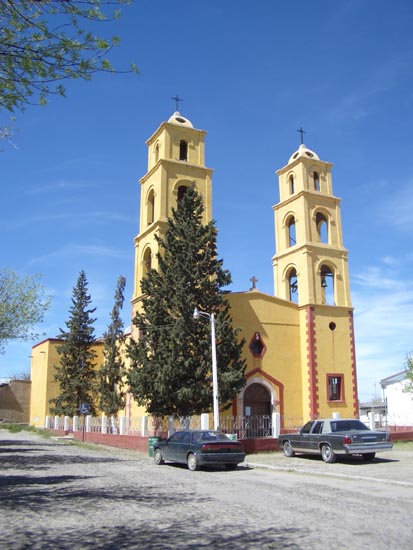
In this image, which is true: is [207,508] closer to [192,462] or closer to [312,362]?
[192,462]

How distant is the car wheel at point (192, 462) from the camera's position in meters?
17.0

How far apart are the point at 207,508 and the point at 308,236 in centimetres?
2785

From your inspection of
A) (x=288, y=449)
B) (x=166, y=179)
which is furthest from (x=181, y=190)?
(x=288, y=449)

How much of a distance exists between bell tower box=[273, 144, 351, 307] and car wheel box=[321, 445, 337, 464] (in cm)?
1597

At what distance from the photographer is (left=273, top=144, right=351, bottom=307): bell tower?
35125mm

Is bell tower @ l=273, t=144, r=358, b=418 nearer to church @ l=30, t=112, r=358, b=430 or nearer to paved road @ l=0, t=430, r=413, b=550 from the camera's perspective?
church @ l=30, t=112, r=358, b=430

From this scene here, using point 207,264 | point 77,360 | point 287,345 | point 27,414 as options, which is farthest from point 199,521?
point 27,414

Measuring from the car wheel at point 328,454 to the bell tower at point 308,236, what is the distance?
52.4ft

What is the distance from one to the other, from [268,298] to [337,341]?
5214mm

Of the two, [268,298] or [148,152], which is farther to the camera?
[148,152]

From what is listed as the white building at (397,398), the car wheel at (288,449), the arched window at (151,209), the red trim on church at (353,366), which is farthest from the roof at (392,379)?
the car wheel at (288,449)

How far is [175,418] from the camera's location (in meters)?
25.9

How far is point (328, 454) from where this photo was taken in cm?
1855

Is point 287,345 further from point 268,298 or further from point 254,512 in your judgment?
point 254,512
